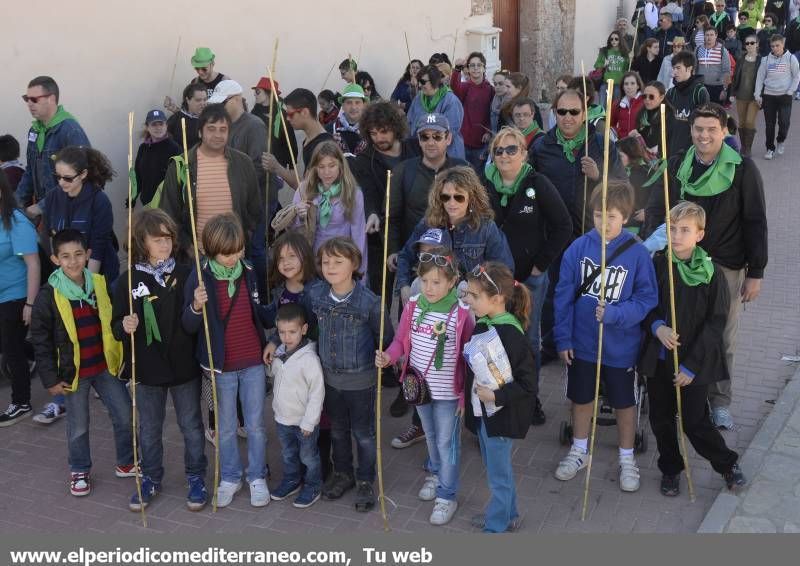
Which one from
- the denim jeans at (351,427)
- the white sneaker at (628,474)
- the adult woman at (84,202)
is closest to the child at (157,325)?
the denim jeans at (351,427)

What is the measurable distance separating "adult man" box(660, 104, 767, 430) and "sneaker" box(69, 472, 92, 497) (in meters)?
3.79

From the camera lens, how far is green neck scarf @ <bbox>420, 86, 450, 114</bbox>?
9.31m

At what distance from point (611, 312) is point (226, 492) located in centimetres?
226

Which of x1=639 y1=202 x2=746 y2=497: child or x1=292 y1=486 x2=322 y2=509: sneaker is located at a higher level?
x1=639 y1=202 x2=746 y2=497: child

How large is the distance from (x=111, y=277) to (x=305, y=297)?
1954 millimetres

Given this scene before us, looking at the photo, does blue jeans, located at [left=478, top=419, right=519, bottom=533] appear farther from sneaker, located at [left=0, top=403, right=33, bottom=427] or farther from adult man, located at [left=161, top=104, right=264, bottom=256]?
sneaker, located at [left=0, top=403, right=33, bottom=427]

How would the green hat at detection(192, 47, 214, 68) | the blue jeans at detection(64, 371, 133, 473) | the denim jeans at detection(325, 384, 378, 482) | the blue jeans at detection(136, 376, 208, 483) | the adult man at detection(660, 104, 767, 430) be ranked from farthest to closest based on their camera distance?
the green hat at detection(192, 47, 214, 68)
the adult man at detection(660, 104, 767, 430)
the blue jeans at detection(64, 371, 133, 473)
the blue jeans at detection(136, 376, 208, 483)
the denim jeans at detection(325, 384, 378, 482)

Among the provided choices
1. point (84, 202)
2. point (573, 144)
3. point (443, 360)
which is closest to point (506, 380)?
point (443, 360)

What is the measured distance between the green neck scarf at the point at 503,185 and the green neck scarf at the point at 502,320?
131cm

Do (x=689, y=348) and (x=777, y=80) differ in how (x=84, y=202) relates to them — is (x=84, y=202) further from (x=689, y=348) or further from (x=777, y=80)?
(x=777, y=80)

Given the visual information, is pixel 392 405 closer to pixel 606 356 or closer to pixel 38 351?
pixel 606 356

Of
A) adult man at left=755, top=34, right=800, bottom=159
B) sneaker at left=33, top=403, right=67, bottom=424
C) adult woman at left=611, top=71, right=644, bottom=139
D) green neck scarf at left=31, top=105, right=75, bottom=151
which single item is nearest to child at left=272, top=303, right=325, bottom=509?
sneaker at left=33, top=403, right=67, bottom=424

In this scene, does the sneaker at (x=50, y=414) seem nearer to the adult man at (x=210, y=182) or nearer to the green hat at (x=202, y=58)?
the adult man at (x=210, y=182)

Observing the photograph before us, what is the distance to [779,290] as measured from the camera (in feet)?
28.1
